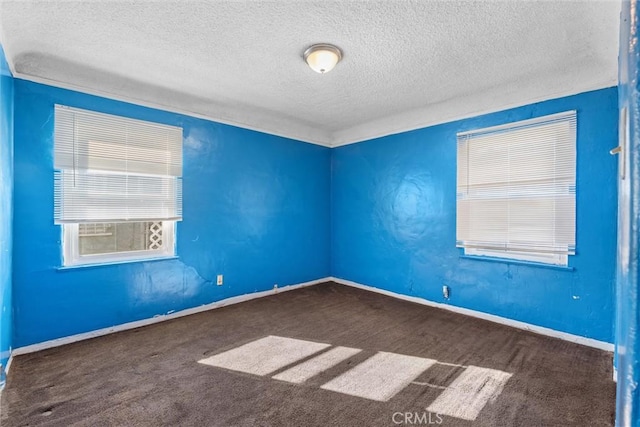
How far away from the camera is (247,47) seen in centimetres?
234

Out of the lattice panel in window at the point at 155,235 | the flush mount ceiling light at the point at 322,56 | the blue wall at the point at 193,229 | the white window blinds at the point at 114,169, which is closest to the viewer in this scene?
the flush mount ceiling light at the point at 322,56

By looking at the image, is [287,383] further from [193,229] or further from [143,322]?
[193,229]

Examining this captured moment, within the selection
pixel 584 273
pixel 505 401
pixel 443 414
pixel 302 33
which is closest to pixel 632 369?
pixel 443 414

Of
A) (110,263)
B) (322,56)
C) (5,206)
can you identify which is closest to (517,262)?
(322,56)

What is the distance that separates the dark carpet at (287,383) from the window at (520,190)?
82 centimetres

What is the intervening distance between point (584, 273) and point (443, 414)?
1.95 m

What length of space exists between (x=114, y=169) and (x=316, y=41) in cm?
220

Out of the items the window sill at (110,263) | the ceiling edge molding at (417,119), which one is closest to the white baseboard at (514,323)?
the ceiling edge molding at (417,119)

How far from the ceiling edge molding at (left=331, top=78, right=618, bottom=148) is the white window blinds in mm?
2387

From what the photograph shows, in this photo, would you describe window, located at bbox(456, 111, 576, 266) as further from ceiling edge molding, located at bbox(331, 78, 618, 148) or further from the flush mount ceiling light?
the flush mount ceiling light

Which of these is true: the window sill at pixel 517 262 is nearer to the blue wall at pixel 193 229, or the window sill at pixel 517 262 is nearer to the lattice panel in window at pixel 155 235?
the blue wall at pixel 193 229

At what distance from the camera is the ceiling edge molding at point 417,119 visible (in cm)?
282

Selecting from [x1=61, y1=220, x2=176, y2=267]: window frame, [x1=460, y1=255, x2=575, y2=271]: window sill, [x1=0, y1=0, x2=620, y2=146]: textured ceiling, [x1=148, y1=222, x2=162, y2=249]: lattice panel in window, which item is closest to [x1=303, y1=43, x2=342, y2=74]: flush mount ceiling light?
[x1=0, y1=0, x2=620, y2=146]: textured ceiling

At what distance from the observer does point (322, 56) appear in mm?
2359
